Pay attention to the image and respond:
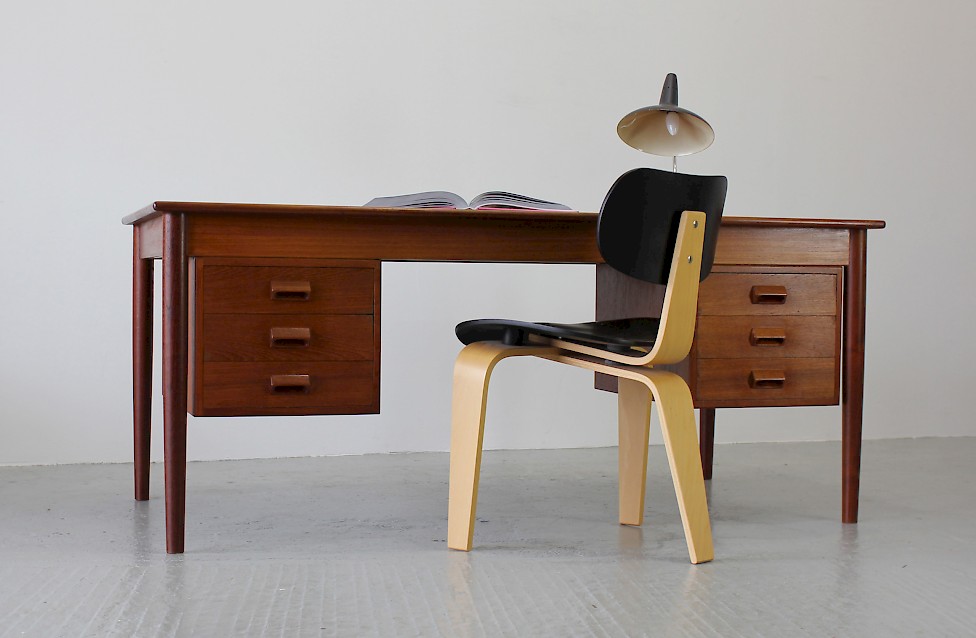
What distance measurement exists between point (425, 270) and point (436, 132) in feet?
1.51

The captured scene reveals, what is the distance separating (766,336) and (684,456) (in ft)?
1.51

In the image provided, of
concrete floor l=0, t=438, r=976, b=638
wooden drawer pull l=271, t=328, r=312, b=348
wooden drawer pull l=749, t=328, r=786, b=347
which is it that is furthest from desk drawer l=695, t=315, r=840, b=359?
wooden drawer pull l=271, t=328, r=312, b=348

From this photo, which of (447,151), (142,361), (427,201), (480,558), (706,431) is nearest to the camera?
(480,558)

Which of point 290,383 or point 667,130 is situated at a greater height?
point 667,130

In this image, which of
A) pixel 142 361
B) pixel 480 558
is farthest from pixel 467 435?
pixel 142 361

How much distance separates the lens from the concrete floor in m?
1.65

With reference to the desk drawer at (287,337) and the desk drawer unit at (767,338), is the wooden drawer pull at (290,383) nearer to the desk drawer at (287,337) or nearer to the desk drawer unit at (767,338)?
the desk drawer at (287,337)

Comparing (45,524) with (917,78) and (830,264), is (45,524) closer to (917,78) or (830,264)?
(830,264)

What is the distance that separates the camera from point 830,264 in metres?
2.38

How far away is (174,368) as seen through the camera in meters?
2.02

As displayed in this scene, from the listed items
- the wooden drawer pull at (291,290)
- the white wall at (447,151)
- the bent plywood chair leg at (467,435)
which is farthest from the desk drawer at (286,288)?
the white wall at (447,151)

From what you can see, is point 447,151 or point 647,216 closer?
point 647,216

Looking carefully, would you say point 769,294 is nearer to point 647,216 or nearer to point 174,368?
point 647,216

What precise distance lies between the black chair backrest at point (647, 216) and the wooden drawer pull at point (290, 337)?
61 centimetres
